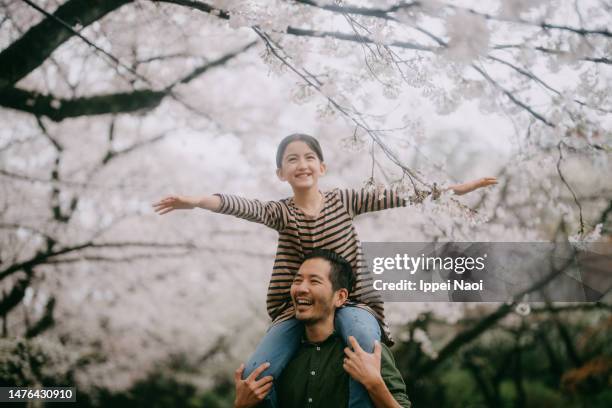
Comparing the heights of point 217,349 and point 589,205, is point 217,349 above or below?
below

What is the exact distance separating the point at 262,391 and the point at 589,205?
6882 millimetres

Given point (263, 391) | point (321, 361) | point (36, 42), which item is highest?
point (36, 42)

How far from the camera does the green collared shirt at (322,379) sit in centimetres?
182

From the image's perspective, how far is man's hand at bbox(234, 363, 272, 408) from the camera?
1793mm

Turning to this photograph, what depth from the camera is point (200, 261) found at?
6.57 m

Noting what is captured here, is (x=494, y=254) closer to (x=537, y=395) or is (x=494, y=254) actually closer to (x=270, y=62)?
(x=270, y=62)

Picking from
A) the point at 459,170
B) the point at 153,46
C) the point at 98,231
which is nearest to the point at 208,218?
the point at 98,231

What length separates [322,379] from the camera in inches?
73.9

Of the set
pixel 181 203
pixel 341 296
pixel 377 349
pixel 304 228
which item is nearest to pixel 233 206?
pixel 181 203

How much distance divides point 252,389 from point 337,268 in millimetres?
603

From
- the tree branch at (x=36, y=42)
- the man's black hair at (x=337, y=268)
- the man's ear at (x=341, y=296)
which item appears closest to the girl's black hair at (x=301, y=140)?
the man's black hair at (x=337, y=268)

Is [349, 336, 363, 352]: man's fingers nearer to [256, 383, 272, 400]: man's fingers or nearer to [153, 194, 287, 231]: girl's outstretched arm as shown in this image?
[256, 383, 272, 400]: man's fingers

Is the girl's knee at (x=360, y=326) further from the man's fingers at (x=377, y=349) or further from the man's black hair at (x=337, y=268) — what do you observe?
the man's black hair at (x=337, y=268)

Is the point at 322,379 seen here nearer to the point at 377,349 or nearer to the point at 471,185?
Answer: the point at 377,349
